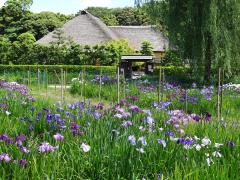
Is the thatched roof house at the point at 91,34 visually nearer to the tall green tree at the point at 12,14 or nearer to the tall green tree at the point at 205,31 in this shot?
the tall green tree at the point at 12,14

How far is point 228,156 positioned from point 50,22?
42.1 m

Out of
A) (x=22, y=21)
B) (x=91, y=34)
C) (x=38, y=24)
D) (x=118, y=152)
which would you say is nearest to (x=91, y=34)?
(x=91, y=34)

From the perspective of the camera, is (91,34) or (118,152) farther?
(91,34)

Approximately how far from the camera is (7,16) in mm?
47781

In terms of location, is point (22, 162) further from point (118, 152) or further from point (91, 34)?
point (91, 34)

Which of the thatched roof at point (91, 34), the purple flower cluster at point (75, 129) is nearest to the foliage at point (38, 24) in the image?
the thatched roof at point (91, 34)

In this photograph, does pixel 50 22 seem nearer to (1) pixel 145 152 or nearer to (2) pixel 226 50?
Result: (2) pixel 226 50

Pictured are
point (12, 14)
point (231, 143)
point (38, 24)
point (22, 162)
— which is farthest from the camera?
point (12, 14)

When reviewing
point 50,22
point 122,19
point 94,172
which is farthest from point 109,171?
point 122,19

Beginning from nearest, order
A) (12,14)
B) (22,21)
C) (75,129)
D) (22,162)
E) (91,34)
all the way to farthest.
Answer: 1. (22,162)
2. (75,129)
3. (91,34)
4. (22,21)
5. (12,14)

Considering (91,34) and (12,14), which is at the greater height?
(12,14)

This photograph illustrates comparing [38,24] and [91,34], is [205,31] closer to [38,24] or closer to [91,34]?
[91,34]

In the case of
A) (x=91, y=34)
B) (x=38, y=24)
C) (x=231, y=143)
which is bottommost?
(x=231, y=143)

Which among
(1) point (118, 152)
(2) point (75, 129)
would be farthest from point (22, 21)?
(1) point (118, 152)
